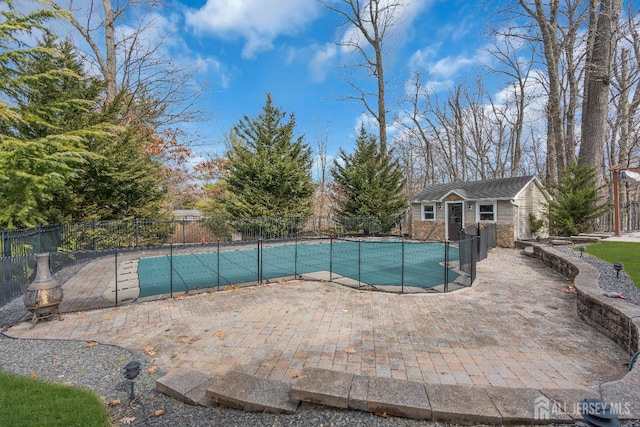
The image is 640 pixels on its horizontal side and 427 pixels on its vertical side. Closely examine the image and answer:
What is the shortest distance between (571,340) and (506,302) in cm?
151

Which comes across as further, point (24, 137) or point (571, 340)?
point (24, 137)

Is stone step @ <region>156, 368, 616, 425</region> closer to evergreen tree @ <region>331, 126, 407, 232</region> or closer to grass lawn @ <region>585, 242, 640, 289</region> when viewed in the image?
grass lawn @ <region>585, 242, 640, 289</region>

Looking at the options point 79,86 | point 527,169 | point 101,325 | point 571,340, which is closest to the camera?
point 571,340

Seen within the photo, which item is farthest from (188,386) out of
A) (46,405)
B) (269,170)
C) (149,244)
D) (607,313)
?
(269,170)

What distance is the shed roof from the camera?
13.5 metres

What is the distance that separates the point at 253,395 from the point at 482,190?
50.9 ft

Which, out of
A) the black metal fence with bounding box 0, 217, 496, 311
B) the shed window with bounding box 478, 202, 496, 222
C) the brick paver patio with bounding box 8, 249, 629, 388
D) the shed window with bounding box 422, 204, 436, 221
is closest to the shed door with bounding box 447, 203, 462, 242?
the shed window with bounding box 422, 204, 436, 221

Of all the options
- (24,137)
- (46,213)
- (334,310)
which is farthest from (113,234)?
(334,310)

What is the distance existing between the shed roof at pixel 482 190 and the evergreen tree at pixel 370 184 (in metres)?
1.75

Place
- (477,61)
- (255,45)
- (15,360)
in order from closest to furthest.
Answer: (15,360)
(255,45)
(477,61)

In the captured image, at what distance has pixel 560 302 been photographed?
524 centimetres

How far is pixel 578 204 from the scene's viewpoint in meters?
11.4

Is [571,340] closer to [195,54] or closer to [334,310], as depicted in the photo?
[334,310]

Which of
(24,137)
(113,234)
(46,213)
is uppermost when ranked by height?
(24,137)
